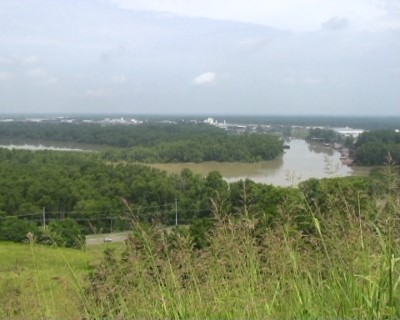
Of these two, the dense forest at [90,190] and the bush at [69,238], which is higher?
the bush at [69,238]

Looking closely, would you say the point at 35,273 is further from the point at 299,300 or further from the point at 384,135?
the point at 384,135

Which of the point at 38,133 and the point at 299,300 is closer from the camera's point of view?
the point at 299,300

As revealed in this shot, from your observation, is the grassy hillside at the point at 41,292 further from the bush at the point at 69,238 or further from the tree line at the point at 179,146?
the tree line at the point at 179,146

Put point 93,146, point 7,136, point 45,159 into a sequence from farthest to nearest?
point 7,136
point 93,146
point 45,159

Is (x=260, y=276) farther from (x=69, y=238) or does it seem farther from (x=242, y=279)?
(x=69, y=238)

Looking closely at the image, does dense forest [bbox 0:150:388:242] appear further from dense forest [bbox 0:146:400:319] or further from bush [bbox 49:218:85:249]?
dense forest [bbox 0:146:400:319]

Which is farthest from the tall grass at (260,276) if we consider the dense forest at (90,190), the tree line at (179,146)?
the tree line at (179,146)

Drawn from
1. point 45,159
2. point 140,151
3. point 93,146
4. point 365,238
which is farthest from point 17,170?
point 365,238

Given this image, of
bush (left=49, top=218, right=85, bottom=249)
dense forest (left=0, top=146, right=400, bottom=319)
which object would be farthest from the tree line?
dense forest (left=0, top=146, right=400, bottom=319)

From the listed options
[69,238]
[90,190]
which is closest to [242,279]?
[69,238]
